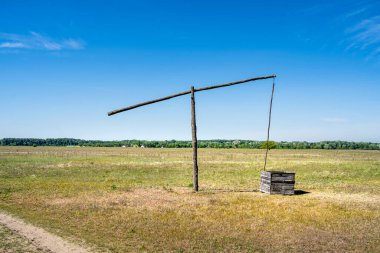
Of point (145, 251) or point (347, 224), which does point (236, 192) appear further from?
point (145, 251)

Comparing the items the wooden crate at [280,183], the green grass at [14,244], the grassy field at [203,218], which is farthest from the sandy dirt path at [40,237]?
the wooden crate at [280,183]

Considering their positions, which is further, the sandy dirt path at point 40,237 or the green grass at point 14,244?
the sandy dirt path at point 40,237

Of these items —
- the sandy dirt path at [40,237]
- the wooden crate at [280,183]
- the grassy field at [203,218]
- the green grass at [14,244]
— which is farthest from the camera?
the wooden crate at [280,183]

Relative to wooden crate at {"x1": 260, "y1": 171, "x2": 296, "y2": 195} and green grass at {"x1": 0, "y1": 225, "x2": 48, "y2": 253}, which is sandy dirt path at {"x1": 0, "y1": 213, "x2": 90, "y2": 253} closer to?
green grass at {"x1": 0, "y1": 225, "x2": 48, "y2": 253}

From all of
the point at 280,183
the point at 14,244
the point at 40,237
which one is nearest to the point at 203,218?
the point at 40,237

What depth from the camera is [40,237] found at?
31.8 feet

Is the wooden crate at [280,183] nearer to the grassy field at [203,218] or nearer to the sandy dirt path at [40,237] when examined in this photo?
the grassy field at [203,218]

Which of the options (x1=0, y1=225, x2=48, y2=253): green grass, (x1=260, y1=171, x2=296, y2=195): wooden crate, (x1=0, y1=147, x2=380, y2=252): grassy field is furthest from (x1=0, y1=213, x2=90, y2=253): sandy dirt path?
(x1=260, y1=171, x2=296, y2=195): wooden crate

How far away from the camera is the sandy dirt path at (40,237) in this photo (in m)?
8.56

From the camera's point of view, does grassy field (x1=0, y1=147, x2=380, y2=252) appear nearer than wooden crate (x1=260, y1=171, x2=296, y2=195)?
Yes

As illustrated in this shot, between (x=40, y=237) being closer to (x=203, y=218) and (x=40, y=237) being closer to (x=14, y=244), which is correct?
(x=14, y=244)

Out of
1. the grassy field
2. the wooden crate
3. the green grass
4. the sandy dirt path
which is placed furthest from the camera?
the wooden crate

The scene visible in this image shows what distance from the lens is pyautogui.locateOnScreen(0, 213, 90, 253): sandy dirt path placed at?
28.1ft

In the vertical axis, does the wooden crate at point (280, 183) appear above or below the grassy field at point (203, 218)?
above
